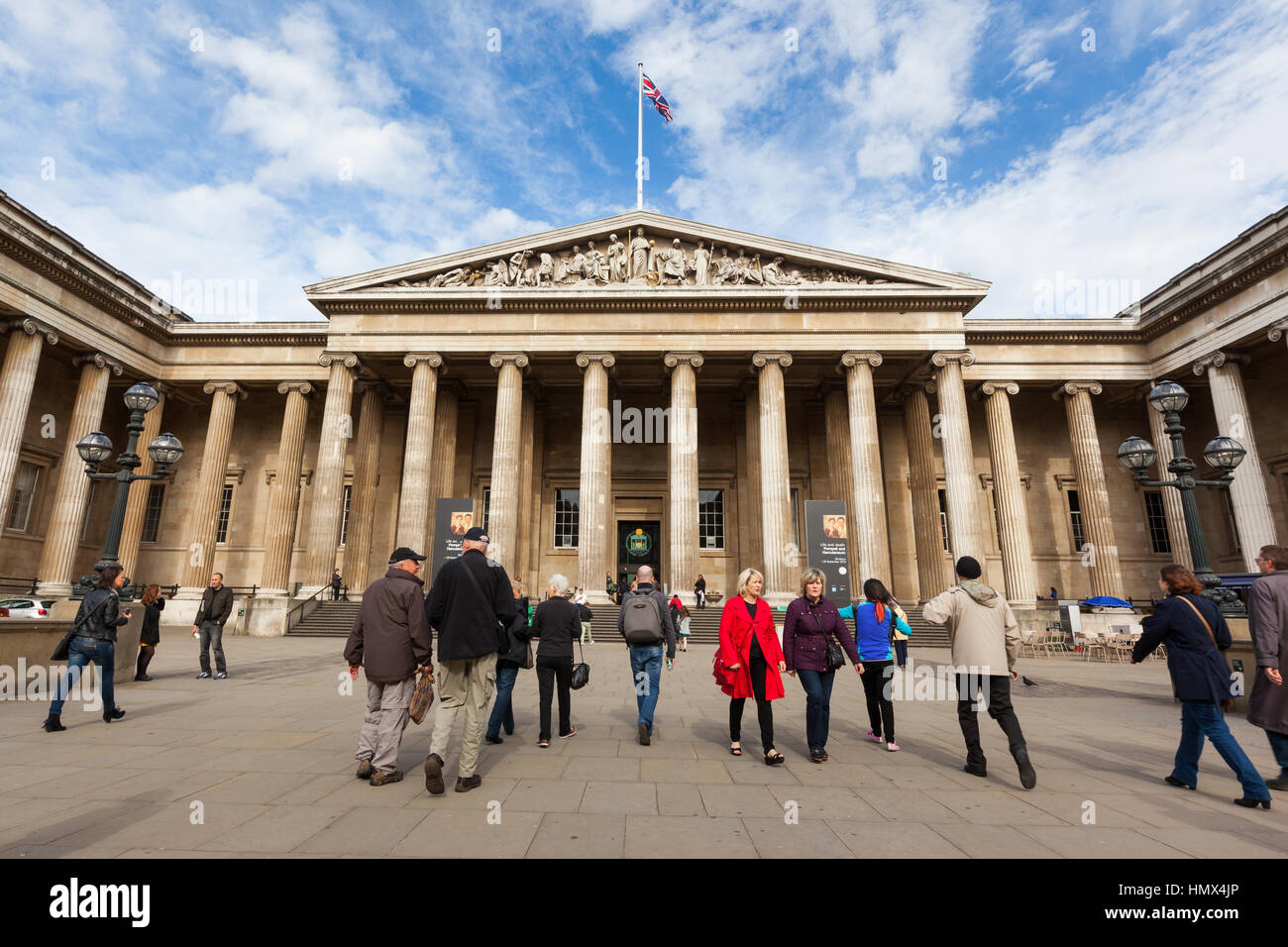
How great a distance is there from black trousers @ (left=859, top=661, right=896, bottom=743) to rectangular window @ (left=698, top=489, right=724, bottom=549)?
19.7 m

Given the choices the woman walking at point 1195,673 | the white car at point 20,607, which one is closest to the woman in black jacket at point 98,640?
the woman walking at point 1195,673

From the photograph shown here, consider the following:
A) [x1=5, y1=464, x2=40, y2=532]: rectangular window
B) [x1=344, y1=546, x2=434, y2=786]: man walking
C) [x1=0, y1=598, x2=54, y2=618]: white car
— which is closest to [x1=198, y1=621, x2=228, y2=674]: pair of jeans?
[x1=344, y1=546, x2=434, y2=786]: man walking

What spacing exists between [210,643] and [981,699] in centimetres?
1260

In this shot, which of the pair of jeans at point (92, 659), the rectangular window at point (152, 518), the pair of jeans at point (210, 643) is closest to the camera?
the pair of jeans at point (92, 659)

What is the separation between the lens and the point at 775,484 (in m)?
21.3

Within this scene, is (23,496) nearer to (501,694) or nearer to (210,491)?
(210,491)

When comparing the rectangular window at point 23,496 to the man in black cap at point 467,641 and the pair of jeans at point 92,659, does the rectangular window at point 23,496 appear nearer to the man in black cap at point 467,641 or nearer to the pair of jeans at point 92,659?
the pair of jeans at point 92,659

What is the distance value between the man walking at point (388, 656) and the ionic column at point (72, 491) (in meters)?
23.3

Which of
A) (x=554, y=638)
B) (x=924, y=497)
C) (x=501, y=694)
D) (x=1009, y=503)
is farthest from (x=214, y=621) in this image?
(x=1009, y=503)

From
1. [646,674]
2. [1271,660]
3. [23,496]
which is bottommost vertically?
[646,674]

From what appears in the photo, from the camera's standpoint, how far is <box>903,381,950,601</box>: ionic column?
930 inches

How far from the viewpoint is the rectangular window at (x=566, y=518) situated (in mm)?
27094
